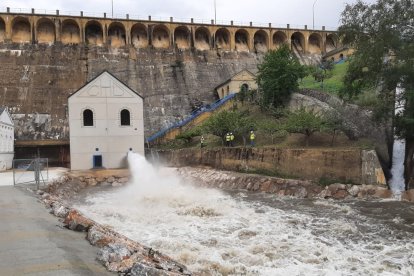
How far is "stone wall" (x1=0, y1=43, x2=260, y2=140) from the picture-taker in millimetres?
40656

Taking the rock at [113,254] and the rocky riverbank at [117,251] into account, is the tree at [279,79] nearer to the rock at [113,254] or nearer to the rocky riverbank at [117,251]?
the rocky riverbank at [117,251]

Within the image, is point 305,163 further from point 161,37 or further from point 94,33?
point 94,33

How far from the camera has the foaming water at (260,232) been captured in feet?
31.4

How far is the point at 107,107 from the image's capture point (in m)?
29.8

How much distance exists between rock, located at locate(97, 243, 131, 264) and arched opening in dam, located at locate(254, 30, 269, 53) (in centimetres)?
5064

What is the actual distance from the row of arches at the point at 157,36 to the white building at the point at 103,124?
22.4 m

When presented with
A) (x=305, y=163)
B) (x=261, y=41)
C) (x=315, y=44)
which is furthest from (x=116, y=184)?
(x=315, y=44)

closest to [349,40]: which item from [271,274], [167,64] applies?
[271,274]

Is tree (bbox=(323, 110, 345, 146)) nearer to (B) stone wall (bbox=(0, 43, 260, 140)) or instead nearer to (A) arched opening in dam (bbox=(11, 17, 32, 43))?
(B) stone wall (bbox=(0, 43, 260, 140))

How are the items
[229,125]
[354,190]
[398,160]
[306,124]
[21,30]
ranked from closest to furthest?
[354,190] → [398,160] → [306,124] → [229,125] → [21,30]

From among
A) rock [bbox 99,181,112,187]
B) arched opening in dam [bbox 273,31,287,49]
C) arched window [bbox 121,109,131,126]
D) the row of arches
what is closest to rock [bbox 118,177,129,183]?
rock [bbox 99,181,112,187]

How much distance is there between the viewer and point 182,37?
53.8m

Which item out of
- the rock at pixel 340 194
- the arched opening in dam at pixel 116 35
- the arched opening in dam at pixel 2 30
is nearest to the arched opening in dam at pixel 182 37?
the arched opening in dam at pixel 116 35

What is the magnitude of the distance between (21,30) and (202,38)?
22930 mm
